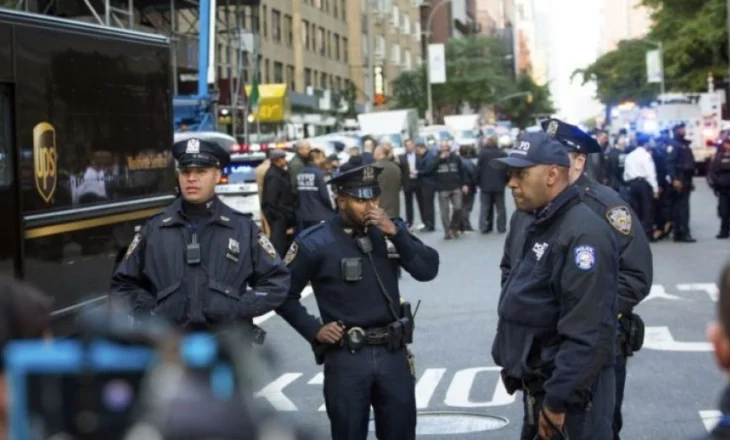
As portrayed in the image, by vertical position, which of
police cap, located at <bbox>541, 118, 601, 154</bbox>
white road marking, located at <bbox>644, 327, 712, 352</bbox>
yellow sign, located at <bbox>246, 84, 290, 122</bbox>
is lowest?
white road marking, located at <bbox>644, 327, 712, 352</bbox>

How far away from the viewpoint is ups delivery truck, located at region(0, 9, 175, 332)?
10797 millimetres

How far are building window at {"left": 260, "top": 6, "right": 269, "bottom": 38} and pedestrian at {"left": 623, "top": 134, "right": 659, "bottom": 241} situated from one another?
45027mm

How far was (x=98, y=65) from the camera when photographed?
12.3 m

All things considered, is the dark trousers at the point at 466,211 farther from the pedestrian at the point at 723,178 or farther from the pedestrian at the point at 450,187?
the pedestrian at the point at 723,178

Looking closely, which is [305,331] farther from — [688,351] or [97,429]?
[688,351]

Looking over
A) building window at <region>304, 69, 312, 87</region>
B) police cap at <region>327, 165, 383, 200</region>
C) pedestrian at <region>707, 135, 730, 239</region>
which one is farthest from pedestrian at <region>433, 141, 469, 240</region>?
building window at <region>304, 69, 312, 87</region>

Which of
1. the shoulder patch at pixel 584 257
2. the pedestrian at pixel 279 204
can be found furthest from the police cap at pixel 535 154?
the pedestrian at pixel 279 204

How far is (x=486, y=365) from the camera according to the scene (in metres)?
12.0

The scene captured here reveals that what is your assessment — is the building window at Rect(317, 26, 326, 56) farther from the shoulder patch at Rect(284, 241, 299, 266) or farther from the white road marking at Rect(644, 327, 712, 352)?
the shoulder patch at Rect(284, 241, 299, 266)

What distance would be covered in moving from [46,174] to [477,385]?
3.56m

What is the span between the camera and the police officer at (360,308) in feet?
21.4

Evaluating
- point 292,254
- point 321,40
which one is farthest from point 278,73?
point 292,254

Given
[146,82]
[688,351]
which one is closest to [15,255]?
[146,82]

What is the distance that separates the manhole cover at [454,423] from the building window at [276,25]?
197 feet
